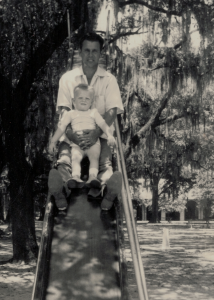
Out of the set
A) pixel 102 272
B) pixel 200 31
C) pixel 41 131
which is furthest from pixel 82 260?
pixel 41 131

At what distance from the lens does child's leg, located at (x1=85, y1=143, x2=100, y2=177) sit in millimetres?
4168

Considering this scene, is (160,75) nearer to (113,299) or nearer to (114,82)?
(114,82)

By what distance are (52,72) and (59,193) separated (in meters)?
6.57

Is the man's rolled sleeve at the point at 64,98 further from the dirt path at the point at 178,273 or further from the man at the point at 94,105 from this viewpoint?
the dirt path at the point at 178,273

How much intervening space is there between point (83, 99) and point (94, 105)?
0.43 metres

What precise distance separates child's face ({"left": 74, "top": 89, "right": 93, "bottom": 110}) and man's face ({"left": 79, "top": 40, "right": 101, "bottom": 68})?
61 centimetres

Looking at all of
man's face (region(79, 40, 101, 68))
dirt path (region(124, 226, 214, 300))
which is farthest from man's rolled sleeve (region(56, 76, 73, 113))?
dirt path (region(124, 226, 214, 300))

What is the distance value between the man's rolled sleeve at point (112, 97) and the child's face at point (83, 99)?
0.37 m

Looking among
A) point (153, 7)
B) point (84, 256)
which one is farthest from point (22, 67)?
point (84, 256)

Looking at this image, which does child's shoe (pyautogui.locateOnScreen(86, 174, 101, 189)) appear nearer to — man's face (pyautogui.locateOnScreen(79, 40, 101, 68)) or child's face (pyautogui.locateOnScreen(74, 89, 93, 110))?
child's face (pyautogui.locateOnScreen(74, 89, 93, 110))

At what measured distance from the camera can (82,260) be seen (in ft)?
11.6

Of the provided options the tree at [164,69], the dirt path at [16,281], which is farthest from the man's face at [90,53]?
the tree at [164,69]

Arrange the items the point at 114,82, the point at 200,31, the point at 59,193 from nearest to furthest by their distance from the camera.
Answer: the point at 59,193 < the point at 114,82 < the point at 200,31

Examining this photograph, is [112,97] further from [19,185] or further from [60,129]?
[19,185]
